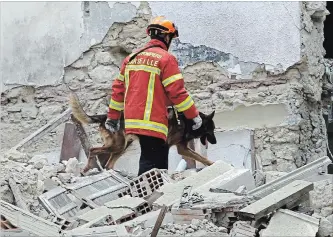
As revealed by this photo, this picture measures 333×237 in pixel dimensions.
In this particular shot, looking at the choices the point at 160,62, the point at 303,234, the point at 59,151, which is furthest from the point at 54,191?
the point at 59,151

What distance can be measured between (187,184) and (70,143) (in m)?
2.89

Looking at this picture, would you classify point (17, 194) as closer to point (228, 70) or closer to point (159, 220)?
point (159, 220)

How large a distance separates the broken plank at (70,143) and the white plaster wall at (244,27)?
1529 millimetres

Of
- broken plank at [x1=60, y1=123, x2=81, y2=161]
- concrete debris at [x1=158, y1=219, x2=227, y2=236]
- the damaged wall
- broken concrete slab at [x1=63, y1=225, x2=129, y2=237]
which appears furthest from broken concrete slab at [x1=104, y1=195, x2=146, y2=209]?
the damaged wall

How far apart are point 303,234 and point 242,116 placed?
3984 millimetres

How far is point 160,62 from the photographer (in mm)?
5832

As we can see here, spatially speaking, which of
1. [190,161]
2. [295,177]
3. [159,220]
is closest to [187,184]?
[295,177]

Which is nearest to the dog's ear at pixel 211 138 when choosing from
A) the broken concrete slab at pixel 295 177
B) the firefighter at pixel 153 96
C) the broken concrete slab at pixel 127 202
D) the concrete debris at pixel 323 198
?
the firefighter at pixel 153 96

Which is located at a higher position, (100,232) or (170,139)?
(170,139)

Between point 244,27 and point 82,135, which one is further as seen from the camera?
point 244,27

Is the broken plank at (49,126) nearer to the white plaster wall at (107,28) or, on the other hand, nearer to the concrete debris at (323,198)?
the white plaster wall at (107,28)

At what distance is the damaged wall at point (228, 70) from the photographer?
762cm

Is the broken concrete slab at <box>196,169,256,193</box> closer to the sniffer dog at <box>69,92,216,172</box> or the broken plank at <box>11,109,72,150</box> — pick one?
the sniffer dog at <box>69,92,216,172</box>

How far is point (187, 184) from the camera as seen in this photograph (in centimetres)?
491
